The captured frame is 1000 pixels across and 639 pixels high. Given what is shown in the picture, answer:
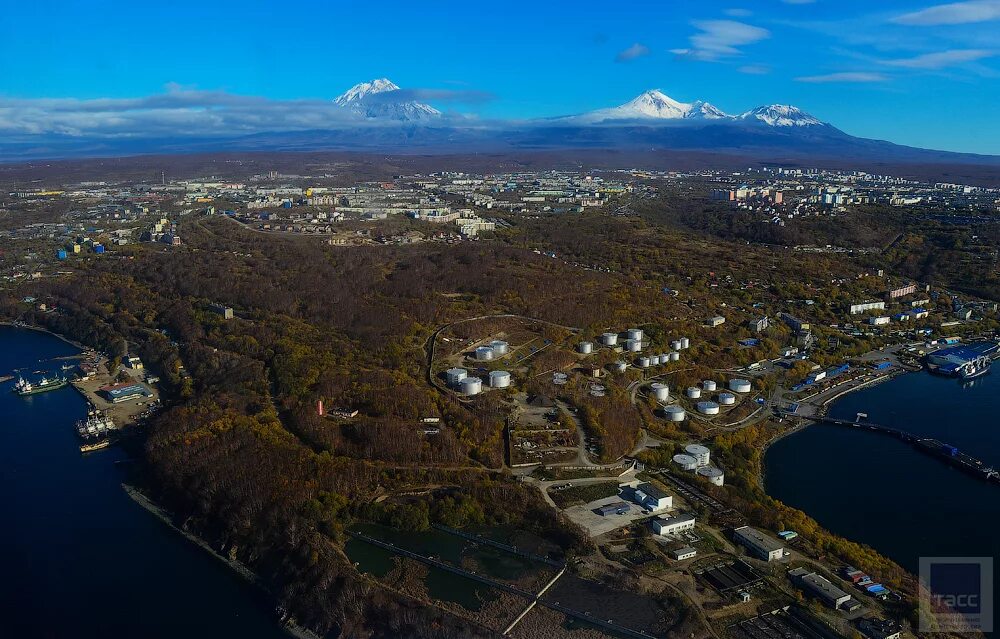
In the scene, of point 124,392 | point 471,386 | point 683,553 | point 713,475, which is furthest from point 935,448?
point 124,392

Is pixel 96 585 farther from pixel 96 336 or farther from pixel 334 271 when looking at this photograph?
pixel 334 271

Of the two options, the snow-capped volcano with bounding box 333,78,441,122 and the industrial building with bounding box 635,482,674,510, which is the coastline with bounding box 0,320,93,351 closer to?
the industrial building with bounding box 635,482,674,510

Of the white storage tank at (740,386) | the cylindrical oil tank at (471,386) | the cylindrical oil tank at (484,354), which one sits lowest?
the white storage tank at (740,386)

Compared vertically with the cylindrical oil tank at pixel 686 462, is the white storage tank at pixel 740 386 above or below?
above

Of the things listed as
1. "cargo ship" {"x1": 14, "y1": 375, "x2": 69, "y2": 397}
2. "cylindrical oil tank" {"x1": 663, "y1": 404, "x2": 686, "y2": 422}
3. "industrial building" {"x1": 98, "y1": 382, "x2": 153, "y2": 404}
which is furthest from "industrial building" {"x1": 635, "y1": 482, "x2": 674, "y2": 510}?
"cargo ship" {"x1": 14, "y1": 375, "x2": 69, "y2": 397}

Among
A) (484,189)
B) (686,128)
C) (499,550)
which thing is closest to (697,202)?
(484,189)

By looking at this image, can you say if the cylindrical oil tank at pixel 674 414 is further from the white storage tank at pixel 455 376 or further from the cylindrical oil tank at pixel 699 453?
the white storage tank at pixel 455 376

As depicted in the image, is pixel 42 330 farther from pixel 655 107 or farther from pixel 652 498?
pixel 655 107

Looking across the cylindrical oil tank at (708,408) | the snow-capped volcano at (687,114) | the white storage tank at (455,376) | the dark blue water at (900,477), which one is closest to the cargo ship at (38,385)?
Answer: the white storage tank at (455,376)
